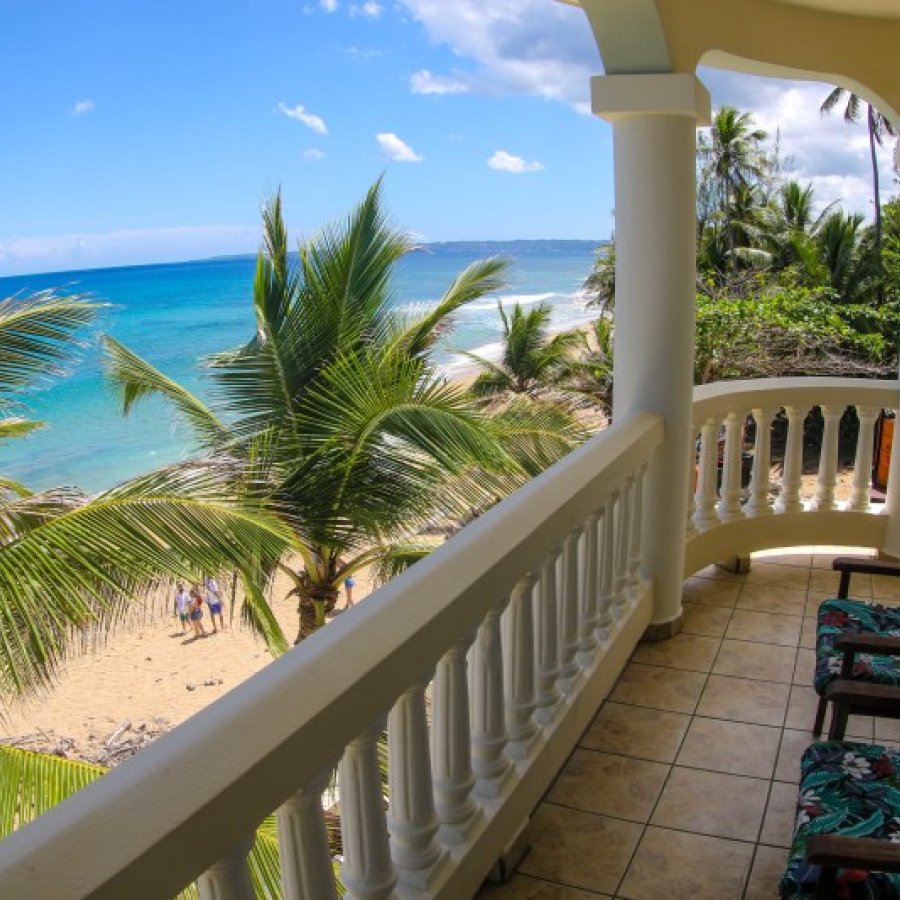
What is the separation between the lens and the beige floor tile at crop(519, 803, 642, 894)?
225 centimetres

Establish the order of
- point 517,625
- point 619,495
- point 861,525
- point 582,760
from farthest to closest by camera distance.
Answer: point 861,525, point 619,495, point 582,760, point 517,625

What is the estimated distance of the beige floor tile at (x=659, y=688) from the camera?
3094 millimetres

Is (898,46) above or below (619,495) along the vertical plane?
above

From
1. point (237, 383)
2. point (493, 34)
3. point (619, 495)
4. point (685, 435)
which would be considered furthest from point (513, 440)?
point (493, 34)

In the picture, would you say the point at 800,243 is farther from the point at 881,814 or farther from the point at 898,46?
the point at 881,814

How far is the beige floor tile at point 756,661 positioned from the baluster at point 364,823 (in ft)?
6.66

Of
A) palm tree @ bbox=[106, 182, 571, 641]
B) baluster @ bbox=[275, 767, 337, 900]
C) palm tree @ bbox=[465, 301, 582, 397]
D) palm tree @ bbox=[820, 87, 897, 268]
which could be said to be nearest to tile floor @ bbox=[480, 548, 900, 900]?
baluster @ bbox=[275, 767, 337, 900]

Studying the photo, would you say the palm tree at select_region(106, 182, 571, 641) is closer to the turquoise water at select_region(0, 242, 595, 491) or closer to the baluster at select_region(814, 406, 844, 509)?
the turquoise water at select_region(0, 242, 595, 491)

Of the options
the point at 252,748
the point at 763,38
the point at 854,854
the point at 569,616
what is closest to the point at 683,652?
the point at 569,616

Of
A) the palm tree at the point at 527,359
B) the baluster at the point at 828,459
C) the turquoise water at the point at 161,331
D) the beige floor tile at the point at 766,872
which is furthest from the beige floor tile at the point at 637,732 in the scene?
the palm tree at the point at 527,359

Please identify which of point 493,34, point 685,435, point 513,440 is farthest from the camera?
point 493,34

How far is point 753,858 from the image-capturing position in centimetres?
229

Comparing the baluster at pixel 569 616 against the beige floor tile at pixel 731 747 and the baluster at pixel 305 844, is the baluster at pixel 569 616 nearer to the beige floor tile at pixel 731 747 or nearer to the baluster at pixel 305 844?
the beige floor tile at pixel 731 747

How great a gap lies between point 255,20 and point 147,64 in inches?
234
